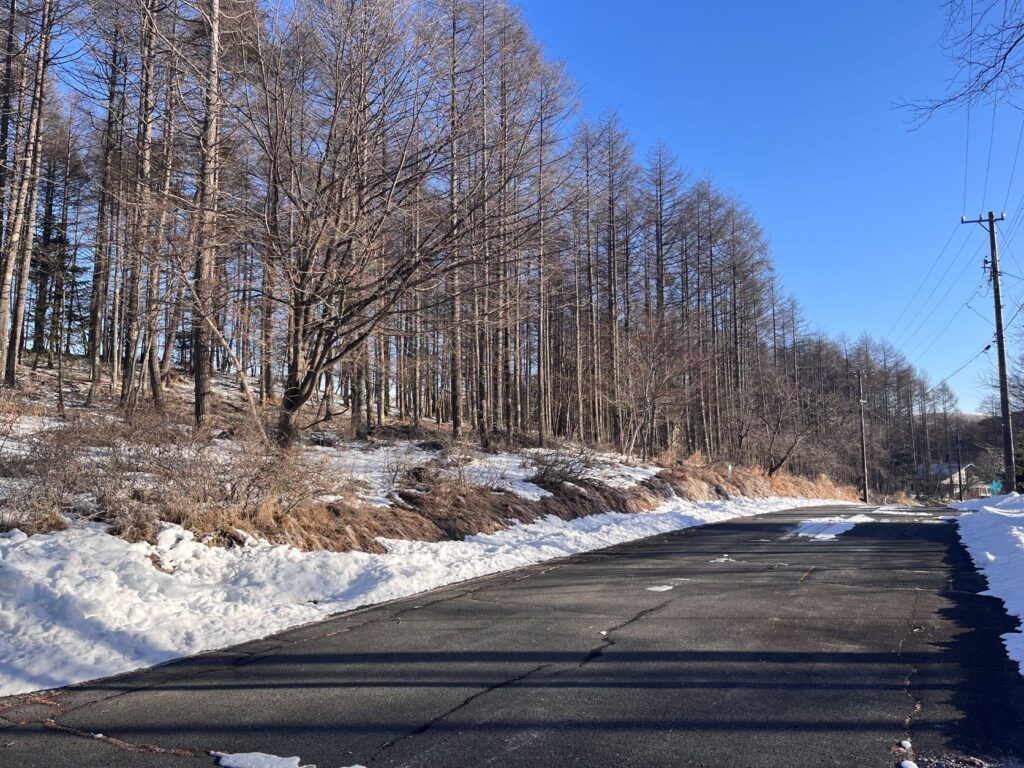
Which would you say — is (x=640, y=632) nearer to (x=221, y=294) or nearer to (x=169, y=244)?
(x=221, y=294)

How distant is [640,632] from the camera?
644 cm

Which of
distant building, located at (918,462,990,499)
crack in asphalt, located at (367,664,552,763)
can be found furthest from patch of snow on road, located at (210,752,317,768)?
distant building, located at (918,462,990,499)

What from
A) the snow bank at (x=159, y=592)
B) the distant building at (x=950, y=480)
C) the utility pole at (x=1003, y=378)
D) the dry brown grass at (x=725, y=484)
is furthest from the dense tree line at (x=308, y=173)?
the distant building at (x=950, y=480)

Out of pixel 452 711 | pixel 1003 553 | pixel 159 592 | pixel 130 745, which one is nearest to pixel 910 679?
pixel 452 711

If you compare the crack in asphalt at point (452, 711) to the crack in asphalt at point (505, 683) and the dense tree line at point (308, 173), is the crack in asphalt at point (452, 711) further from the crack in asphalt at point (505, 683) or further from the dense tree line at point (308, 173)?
the dense tree line at point (308, 173)

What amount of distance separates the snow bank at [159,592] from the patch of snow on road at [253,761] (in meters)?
2.45

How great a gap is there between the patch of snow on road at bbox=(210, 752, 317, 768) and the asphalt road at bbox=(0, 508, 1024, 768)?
0.26ft

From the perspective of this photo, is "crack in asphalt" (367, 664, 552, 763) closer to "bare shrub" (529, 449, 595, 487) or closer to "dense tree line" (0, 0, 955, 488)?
"dense tree line" (0, 0, 955, 488)

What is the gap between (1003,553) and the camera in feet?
36.3

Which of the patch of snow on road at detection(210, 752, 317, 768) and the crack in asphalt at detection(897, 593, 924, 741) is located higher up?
the patch of snow on road at detection(210, 752, 317, 768)

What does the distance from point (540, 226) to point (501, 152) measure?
4.69 feet

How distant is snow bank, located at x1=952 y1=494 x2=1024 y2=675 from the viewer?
711 cm

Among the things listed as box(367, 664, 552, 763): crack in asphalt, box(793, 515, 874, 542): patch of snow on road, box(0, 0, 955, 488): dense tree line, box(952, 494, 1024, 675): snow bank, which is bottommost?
box(793, 515, 874, 542): patch of snow on road

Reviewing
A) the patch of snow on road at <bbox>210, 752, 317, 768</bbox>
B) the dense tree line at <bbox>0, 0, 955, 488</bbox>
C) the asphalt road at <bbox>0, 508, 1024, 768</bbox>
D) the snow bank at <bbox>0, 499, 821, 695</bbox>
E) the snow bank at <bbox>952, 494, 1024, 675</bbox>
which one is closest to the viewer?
the patch of snow on road at <bbox>210, 752, 317, 768</bbox>
